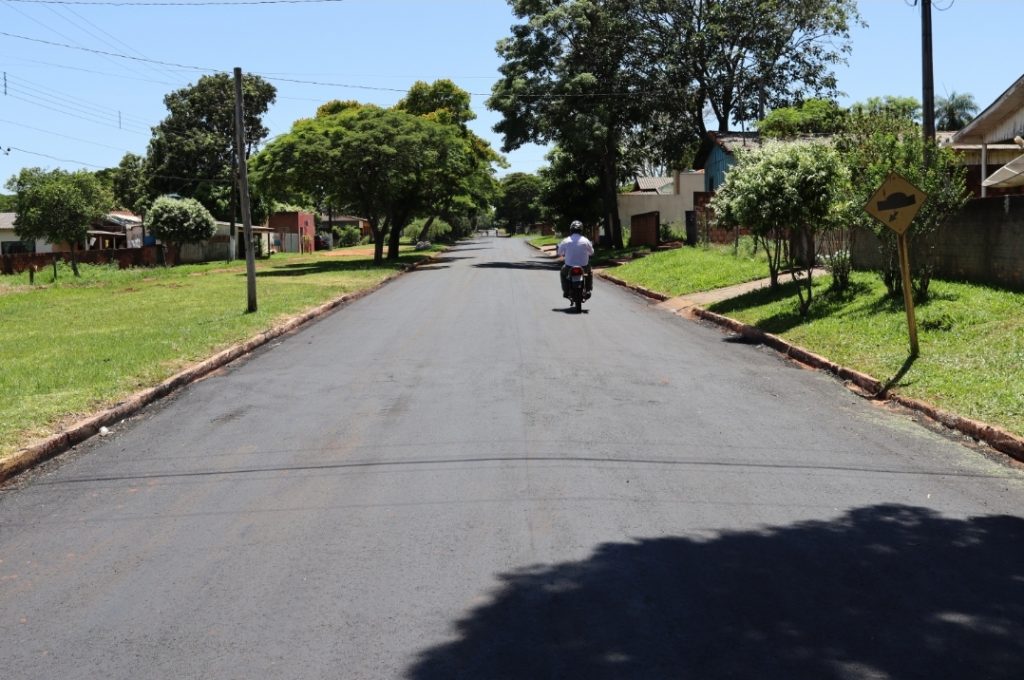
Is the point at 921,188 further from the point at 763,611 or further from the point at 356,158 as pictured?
the point at 356,158

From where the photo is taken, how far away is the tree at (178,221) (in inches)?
2165

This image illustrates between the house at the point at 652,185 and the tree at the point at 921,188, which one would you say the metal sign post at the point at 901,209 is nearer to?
the tree at the point at 921,188

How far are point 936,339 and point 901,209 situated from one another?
78.3 inches

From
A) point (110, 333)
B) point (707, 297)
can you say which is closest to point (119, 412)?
point (110, 333)

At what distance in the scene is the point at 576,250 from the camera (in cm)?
2019

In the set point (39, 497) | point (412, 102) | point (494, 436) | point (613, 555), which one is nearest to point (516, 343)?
point (494, 436)

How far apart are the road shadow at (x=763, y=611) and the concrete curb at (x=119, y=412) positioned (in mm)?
4955

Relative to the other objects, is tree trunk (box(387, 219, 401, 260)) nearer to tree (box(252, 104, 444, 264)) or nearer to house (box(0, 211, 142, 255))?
tree (box(252, 104, 444, 264))

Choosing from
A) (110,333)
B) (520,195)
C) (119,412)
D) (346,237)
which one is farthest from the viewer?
(520,195)

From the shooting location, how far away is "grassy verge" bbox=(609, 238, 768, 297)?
26.0m

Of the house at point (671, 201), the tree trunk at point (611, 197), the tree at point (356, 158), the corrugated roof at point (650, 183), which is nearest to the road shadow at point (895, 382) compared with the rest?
the tree at point (356, 158)

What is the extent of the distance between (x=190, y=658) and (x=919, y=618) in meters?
3.32

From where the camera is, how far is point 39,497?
7.14 meters

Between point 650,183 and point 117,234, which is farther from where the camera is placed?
point 650,183
